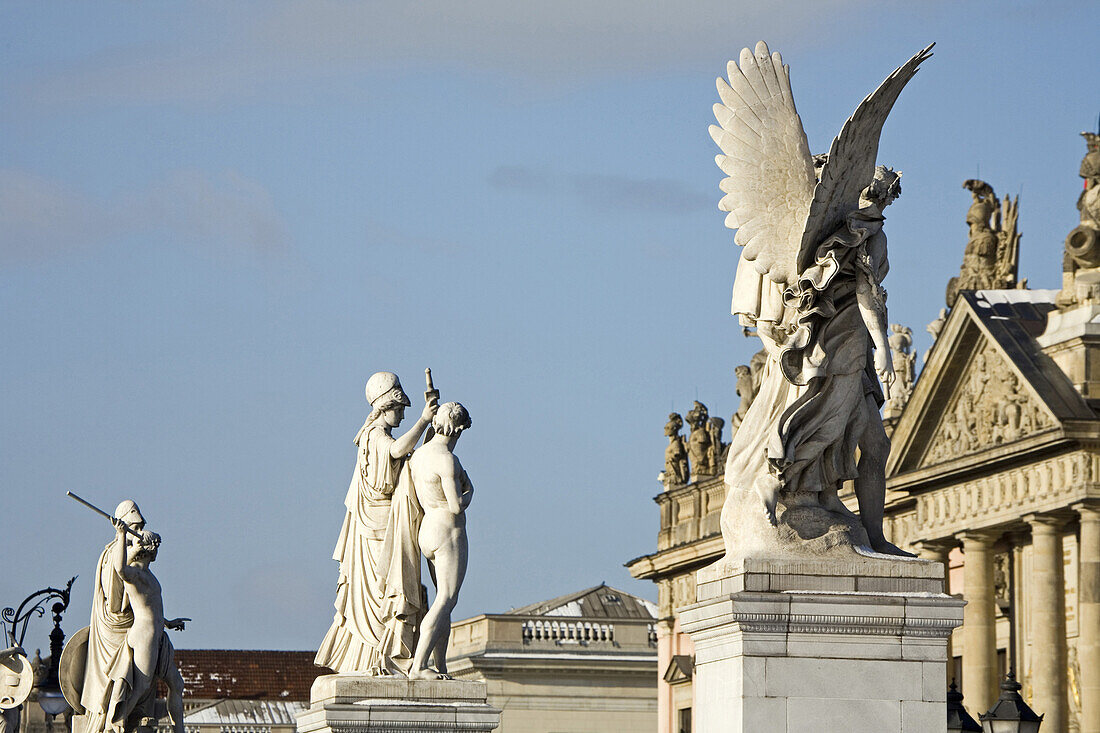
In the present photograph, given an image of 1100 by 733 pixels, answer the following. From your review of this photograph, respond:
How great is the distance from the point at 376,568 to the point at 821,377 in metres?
4.85

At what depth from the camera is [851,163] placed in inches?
518

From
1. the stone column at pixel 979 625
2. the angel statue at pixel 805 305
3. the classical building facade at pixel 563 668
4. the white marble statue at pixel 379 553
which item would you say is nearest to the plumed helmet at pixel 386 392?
the white marble statue at pixel 379 553

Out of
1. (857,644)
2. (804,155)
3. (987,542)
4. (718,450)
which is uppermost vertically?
(718,450)

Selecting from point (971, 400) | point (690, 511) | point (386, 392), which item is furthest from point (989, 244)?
point (386, 392)

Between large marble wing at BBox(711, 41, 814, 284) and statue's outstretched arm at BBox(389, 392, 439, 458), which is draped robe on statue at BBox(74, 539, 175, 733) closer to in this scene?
statue's outstretched arm at BBox(389, 392, 439, 458)

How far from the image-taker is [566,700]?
226ft

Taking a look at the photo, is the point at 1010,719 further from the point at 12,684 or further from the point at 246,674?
the point at 246,674

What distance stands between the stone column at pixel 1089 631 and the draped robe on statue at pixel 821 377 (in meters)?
30.0

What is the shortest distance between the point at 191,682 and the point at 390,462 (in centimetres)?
7557

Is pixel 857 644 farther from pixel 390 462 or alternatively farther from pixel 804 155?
pixel 390 462

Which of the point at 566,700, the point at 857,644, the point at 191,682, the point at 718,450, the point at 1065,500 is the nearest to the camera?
the point at 857,644

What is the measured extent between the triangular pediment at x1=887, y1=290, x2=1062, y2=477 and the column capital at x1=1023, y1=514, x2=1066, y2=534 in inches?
49.6

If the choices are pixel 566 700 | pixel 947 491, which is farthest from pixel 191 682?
pixel 947 491

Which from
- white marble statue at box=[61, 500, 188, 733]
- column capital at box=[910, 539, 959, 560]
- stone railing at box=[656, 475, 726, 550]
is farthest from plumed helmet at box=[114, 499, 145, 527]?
stone railing at box=[656, 475, 726, 550]
